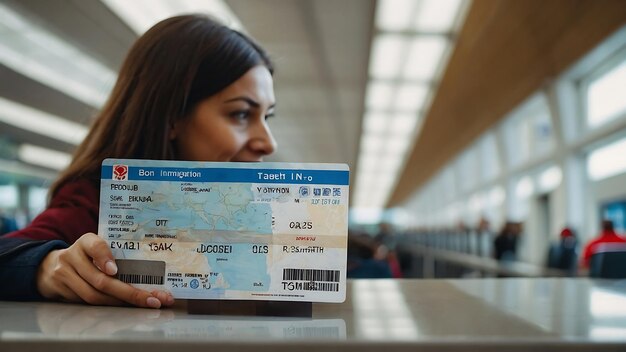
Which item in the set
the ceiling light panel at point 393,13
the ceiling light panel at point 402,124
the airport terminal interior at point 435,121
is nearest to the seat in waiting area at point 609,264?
the airport terminal interior at point 435,121

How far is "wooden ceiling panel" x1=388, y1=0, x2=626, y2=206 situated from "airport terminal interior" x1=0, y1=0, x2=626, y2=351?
3cm

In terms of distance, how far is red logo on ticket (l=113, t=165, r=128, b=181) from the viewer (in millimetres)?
714

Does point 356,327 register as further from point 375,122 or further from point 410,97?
point 410,97

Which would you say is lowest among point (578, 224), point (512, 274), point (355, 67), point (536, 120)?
point (512, 274)

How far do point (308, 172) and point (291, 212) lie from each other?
0.05m

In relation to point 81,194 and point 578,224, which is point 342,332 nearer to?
point 81,194

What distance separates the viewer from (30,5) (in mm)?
1684

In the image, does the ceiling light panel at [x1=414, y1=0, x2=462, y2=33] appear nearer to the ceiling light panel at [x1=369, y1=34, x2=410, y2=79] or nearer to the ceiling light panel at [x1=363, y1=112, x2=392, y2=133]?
the ceiling light panel at [x1=369, y1=34, x2=410, y2=79]

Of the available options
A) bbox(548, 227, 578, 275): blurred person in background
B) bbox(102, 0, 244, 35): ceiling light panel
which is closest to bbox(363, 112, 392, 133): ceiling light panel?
bbox(548, 227, 578, 275): blurred person in background

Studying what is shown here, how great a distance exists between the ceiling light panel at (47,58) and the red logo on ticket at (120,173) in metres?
0.70

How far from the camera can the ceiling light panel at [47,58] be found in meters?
1.84

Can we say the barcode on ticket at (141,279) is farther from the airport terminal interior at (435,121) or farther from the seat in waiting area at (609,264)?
the seat in waiting area at (609,264)

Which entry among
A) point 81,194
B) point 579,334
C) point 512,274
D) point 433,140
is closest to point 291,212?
point 579,334

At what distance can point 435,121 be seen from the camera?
11.8 metres
